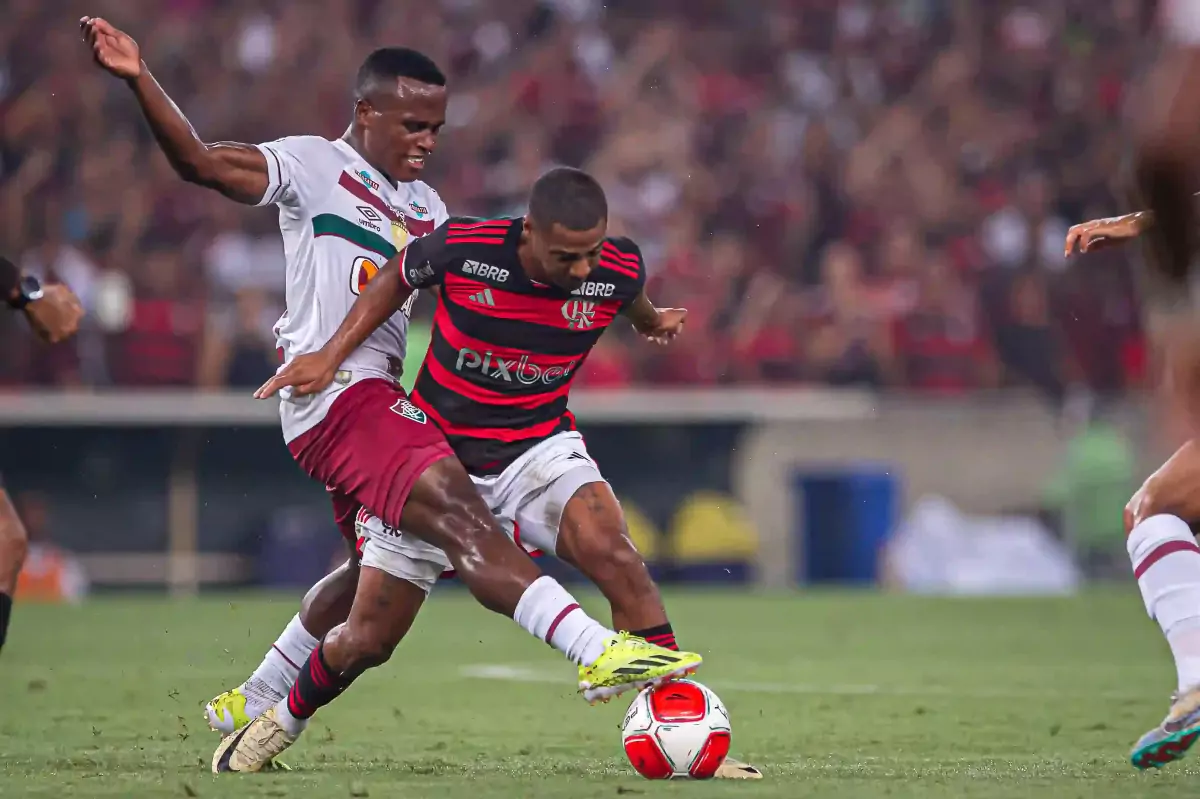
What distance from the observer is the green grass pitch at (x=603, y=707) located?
201 inches

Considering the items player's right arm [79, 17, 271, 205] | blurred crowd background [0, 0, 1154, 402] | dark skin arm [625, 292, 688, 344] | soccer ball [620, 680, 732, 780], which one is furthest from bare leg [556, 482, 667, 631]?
blurred crowd background [0, 0, 1154, 402]

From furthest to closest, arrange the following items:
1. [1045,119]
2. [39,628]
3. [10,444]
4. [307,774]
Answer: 1. [1045,119]
2. [10,444]
3. [39,628]
4. [307,774]

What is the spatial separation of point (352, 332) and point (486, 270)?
478 mm

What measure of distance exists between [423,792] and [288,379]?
4.76ft

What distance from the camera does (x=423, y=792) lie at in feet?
16.0

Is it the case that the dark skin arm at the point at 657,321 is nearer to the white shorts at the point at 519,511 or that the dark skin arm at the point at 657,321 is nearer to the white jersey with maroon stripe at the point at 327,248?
the white shorts at the point at 519,511

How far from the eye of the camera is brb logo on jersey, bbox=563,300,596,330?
5652 millimetres

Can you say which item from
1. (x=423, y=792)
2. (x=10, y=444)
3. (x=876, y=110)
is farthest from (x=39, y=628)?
(x=876, y=110)

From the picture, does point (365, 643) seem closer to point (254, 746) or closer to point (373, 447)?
point (254, 746)

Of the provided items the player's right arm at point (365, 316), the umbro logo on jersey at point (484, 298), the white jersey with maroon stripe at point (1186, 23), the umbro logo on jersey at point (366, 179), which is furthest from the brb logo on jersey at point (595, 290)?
the white jersey with maroon stripe at point (1186, 23)

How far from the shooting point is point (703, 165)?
1772 centimetres

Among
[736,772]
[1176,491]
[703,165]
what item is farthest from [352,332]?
[703,165]

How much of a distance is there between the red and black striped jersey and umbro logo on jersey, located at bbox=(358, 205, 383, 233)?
43 centimetres

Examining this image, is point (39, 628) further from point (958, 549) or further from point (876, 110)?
point (876, 110)
